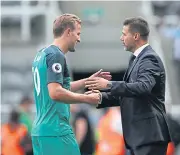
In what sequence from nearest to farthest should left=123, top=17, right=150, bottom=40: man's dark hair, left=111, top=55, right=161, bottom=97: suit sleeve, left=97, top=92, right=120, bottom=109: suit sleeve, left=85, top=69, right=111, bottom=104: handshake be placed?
left=111, top=55, right=161, bottom=97: suit sleeve → left=85, top=69, right=111, bottom=104: handshake → left=123, top=17, right=150, bottom=40: man's dark hair → left=97, top=92, right=120, bottom=109: suit sleeve

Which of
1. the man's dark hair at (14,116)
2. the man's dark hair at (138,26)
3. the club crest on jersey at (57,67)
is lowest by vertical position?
the man's dark hair at (14,116)

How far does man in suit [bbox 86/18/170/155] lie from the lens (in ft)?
27.0

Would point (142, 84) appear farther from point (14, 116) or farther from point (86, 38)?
point (86, 38)

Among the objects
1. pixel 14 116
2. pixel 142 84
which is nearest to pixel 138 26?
pixel 142 84

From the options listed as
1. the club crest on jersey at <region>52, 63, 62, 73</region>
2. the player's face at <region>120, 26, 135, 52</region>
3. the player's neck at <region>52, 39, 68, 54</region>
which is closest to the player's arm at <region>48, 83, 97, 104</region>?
the club crest on jersey at <region>52, 63, 62, 73</region>

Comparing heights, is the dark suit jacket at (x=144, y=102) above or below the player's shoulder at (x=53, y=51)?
below

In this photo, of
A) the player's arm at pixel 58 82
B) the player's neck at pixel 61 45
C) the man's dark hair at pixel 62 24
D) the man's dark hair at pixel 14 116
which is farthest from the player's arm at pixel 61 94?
the man's dark hair at pixel 14 116

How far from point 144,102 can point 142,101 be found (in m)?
0.02

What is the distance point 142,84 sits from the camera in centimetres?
812

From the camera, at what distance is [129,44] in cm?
853

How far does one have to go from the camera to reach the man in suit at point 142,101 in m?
8.22

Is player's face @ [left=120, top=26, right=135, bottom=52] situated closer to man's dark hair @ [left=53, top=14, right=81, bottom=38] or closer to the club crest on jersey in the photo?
man's dark hair @ [left=53, top=14, right=81, bottom=38]

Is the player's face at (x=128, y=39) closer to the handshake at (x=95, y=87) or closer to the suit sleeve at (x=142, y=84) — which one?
the suit sleeve at (x=142, y=84)

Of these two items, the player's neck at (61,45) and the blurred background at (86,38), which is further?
the blurred background at (86,38)
